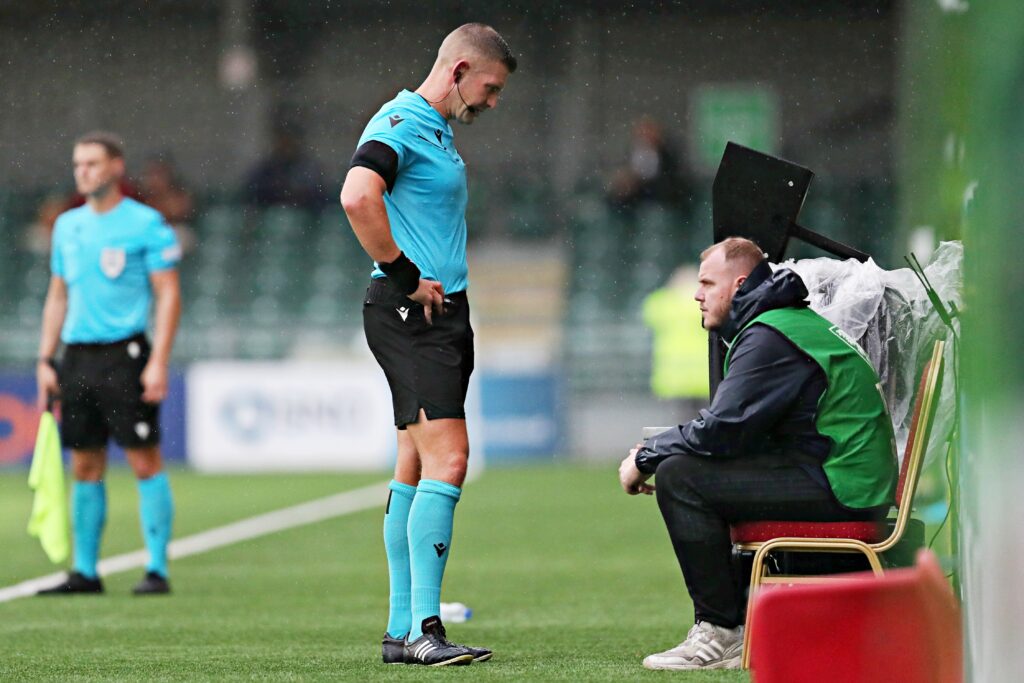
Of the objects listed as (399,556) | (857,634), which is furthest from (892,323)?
(857,634)

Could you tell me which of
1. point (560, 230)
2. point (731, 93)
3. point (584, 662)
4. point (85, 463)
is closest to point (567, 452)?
point (560, 230)

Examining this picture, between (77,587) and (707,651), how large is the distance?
367cm

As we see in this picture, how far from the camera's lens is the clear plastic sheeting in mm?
5125

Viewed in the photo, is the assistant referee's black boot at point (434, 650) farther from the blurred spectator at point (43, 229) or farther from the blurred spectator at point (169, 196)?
the blurred spectator at point (43, 229)

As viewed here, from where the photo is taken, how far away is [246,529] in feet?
37.2

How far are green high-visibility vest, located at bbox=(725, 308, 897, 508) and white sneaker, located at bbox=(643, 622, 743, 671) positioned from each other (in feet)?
1.55

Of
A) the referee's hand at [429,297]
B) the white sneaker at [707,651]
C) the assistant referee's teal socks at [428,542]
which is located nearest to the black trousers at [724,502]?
the white sneaker at [707,651]

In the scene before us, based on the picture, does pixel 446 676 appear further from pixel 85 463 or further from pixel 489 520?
pixel 489 520

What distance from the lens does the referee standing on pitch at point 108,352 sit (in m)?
7.77

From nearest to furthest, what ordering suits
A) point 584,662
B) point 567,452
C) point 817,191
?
point 584,662 < point 567,452 < point 817,191

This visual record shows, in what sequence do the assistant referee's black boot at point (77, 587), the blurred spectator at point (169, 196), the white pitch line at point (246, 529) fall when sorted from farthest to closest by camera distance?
the blurred spectator at point (169, 196)
the white pitch line at point (246, 529)
the assistant referee's black boot at point (77, 587)

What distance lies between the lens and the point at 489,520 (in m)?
11.7

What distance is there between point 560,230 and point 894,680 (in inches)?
Result: 755

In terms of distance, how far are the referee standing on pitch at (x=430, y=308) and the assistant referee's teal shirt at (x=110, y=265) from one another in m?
2.91
